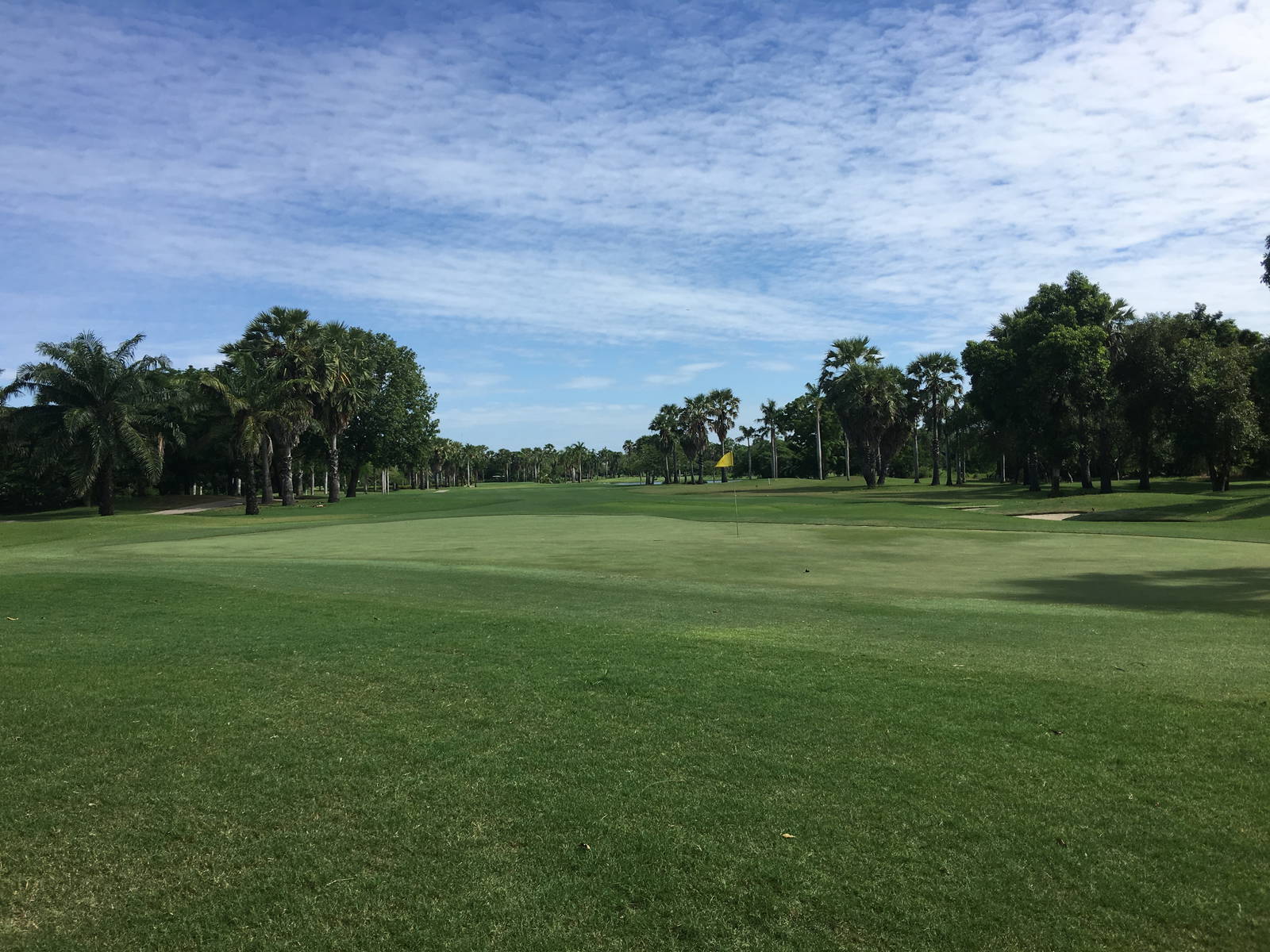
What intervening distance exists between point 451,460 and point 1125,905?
622 feet

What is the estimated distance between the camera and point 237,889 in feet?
14.4

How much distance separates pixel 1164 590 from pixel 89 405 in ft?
186

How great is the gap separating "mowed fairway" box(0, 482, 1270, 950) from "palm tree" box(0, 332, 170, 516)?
4316 cm

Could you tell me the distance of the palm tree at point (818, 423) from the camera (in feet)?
345

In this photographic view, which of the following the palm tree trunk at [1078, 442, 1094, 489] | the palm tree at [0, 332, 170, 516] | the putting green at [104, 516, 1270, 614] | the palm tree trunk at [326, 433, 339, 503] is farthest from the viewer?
the palm tree trunk at [326, 433, 339, 503]

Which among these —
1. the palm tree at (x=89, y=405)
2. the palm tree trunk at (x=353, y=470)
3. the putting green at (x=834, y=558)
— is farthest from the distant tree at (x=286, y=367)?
the putting green at (x=834, y=558)

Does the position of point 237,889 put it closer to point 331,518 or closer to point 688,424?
point 331,518

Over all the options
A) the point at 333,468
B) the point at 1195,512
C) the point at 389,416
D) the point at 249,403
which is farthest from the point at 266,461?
the point at 1195,512

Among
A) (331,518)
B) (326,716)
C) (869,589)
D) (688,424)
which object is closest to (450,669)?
(326,716)

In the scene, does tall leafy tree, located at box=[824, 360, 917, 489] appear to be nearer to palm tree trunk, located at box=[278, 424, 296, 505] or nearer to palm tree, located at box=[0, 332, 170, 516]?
palm tree trunk, located at box=[278, 424, 296, 505]

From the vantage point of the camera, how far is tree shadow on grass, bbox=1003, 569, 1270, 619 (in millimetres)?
14562

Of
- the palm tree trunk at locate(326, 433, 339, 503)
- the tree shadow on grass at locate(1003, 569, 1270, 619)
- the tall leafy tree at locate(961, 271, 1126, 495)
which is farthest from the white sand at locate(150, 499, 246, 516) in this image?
the tall leafy tree at locate(961, 271, 1126, 495)

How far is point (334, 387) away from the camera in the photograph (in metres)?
64.0

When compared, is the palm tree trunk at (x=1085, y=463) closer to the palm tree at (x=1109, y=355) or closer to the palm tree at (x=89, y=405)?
the palm tree at (x=1109, y=355)
